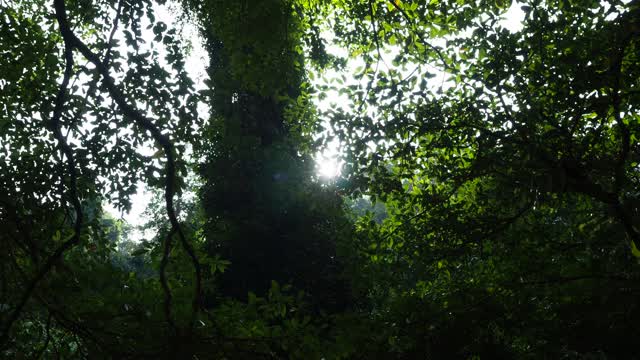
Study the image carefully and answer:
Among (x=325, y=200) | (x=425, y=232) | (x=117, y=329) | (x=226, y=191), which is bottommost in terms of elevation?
(x=117, y=329)

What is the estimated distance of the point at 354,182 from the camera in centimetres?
629

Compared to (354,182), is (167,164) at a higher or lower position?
lower

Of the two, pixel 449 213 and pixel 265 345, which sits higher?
pixel 449 213

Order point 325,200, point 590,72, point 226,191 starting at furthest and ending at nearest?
point 226,191 < point 325,200 < point 590,72

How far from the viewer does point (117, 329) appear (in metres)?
2.92

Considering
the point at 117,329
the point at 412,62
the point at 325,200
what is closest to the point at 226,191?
the point at 325,200

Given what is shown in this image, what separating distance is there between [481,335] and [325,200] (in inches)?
107

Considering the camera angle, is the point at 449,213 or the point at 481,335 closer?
the point at 481,335

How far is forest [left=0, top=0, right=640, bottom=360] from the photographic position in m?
3.13

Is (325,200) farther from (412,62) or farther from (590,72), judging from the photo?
(590,72)

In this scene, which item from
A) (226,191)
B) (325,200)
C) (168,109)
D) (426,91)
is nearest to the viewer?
(168,109)

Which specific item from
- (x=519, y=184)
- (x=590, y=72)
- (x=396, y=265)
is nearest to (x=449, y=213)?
(x=396, y=265)

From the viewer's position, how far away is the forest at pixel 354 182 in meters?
3.13

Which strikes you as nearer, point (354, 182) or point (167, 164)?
point (167, 164)
